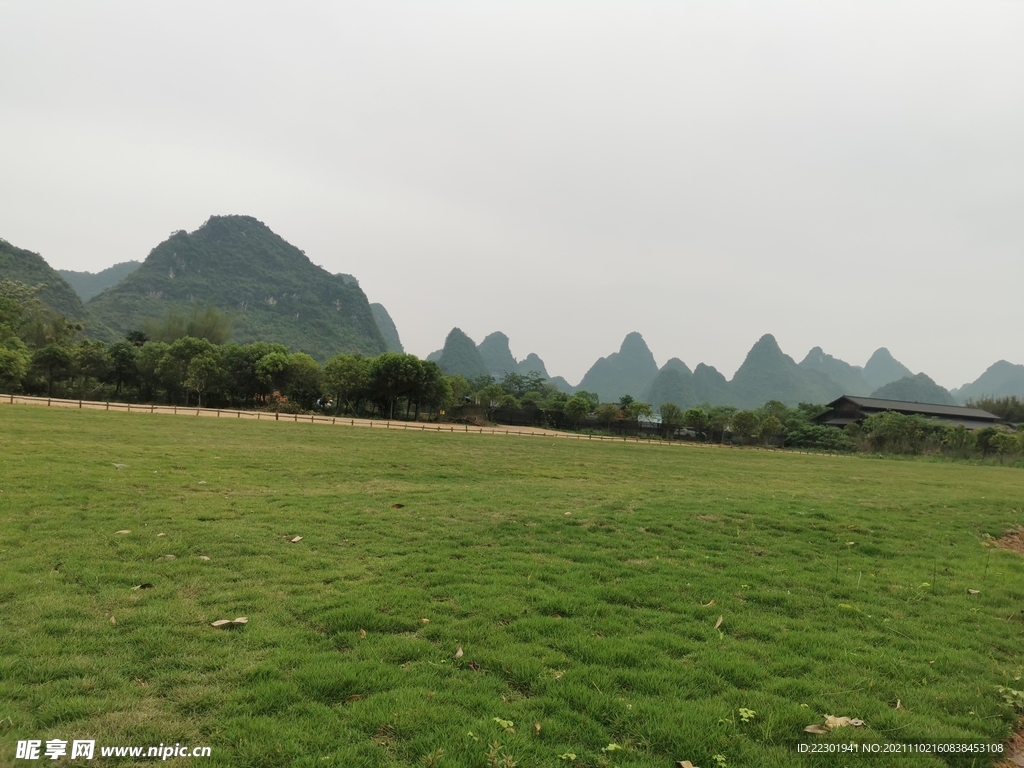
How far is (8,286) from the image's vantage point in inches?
2591

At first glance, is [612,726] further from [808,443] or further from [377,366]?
[808,443]

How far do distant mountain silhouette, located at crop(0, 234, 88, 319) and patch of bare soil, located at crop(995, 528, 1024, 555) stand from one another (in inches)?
4717

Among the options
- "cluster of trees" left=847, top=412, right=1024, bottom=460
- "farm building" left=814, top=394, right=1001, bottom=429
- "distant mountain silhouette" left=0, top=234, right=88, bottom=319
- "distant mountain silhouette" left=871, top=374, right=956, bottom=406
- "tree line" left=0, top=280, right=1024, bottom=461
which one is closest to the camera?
"cluster of trees" left=847, top=412, right=1024, bottom=460

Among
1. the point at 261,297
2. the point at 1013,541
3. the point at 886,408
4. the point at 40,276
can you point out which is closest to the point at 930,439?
the point at 886,408

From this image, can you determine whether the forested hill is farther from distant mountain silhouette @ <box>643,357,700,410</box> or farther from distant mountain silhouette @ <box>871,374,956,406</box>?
distant mountain silhouette @ <box>871,374,956,406</box>

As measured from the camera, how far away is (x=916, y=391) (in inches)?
6166

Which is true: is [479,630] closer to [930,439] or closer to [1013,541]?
[1013,541]

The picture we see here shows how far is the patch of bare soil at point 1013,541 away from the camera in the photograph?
33.3ft

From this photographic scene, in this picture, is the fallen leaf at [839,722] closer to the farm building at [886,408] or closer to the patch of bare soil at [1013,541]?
the patch of bare soil at [1013,541]

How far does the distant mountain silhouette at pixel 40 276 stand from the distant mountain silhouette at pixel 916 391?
8040 inches

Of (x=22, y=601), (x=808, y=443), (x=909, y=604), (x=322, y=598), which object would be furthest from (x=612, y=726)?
(x=808, y=443)

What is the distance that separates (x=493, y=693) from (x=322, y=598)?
2.29 m

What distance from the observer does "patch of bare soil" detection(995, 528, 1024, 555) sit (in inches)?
399

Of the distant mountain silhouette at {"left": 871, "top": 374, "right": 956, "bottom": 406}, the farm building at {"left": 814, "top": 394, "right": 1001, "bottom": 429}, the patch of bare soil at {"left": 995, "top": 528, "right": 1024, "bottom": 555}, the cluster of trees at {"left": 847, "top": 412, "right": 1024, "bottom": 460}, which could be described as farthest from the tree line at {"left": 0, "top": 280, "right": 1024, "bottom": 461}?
the distant mountain silhouette at {"left": 871, "top": 374, "right": 956, "bottom": 406}
